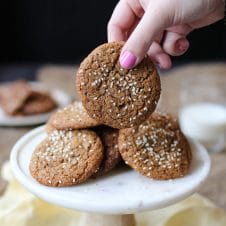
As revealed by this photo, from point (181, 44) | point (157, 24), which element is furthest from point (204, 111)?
point (157, 24)

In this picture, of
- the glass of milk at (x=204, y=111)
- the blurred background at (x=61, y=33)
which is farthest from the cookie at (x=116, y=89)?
the blurred background at (x=61, y=33)

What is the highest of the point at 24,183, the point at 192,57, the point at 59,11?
the point at 24,183

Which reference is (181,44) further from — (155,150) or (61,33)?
(61,33)

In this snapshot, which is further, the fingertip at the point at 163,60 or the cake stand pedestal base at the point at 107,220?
the fingertip at the point at 163,60

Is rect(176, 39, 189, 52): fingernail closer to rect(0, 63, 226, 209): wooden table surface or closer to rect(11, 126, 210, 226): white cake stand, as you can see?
rect(11, 126, 210, 226): white cake stand

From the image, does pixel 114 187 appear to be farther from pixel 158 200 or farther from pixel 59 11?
pixel 59 11

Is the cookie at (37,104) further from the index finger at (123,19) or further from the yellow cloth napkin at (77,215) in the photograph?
the index finger at (123,19)

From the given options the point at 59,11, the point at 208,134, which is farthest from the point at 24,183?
the point at 59,11
